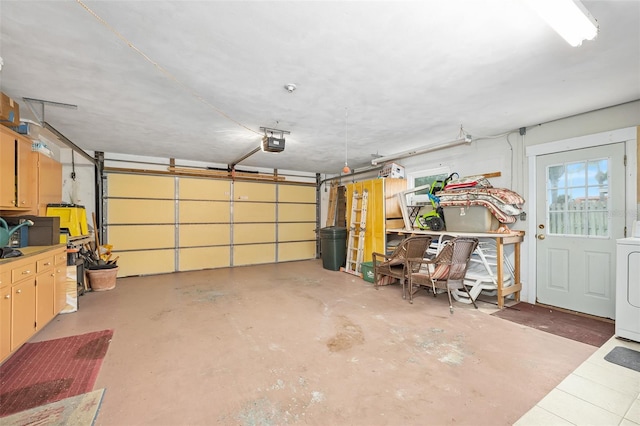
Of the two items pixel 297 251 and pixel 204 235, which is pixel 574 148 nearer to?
pixel 297 251

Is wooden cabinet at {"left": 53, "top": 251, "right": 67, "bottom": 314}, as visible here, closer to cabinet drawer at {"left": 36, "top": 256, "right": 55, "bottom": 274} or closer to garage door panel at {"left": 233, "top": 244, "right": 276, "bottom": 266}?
cabinet drawer at {"left": 36, "top": 256, "right": 55, "bottom": 274}

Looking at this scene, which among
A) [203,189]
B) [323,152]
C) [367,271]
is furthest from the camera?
[203,189]

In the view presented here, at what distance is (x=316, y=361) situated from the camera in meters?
2.52

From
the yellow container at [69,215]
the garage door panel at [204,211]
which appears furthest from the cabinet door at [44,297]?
the garage door panel at [204,211]

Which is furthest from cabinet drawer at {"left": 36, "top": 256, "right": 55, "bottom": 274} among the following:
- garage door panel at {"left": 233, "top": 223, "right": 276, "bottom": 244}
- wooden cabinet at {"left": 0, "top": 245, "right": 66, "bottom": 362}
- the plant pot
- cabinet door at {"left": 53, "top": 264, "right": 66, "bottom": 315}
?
garage door panel at {"left": 233, "top": 223, "right": 276, "bottom": 244}

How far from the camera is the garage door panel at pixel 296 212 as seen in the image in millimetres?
8281

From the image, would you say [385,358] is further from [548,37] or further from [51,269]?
[51,269]

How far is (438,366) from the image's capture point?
242cm

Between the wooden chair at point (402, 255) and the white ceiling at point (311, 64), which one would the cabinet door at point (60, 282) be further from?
the wooden chair at point (402, 255)

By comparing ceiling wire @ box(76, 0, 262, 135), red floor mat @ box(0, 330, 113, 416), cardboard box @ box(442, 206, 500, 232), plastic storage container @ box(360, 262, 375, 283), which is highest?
ceiling wire @ box(76, 0, 262, 135)

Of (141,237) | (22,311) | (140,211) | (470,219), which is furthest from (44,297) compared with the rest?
(470,219)

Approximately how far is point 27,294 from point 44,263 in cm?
50

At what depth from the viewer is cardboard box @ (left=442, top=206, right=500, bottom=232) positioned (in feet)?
13.9

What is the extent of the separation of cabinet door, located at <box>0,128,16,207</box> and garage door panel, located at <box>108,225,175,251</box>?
330 centimetres
